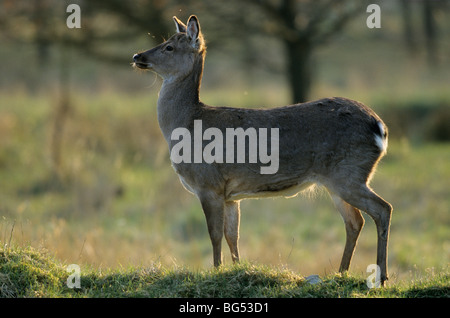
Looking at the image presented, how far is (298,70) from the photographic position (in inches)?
733

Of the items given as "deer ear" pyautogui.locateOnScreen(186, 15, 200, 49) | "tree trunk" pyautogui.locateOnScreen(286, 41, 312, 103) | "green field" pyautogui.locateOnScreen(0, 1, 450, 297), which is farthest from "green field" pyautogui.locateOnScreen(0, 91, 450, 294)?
"deer ear" pyautogui.locateOnScreen(186, 15, 200, 49)

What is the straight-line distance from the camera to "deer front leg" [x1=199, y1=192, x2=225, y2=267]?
714 cm

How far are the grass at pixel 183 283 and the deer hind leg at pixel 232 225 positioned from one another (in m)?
0.85

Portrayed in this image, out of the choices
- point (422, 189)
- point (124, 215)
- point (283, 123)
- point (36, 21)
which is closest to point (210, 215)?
point (283, 123)

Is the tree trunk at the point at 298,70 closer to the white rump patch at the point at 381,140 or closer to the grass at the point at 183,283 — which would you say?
the white rump patch at the point at 381,140

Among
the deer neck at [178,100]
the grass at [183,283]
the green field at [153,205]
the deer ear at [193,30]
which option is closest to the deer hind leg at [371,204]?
the grass at [183,283]

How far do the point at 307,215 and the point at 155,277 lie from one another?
331 inches

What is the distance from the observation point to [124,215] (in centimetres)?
1459

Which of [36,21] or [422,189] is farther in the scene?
[36,21]

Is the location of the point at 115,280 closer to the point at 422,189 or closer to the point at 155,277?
the point at 155,277

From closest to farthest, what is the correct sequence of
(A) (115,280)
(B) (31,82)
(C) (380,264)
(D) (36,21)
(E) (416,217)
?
(A) (115,280)
(C) (380,264)
(E) (416,217)
(D) (36,21)
(B) (31,82)

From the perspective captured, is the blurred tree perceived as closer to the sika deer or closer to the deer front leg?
the sika deer

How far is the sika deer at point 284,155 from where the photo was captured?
6934mm
